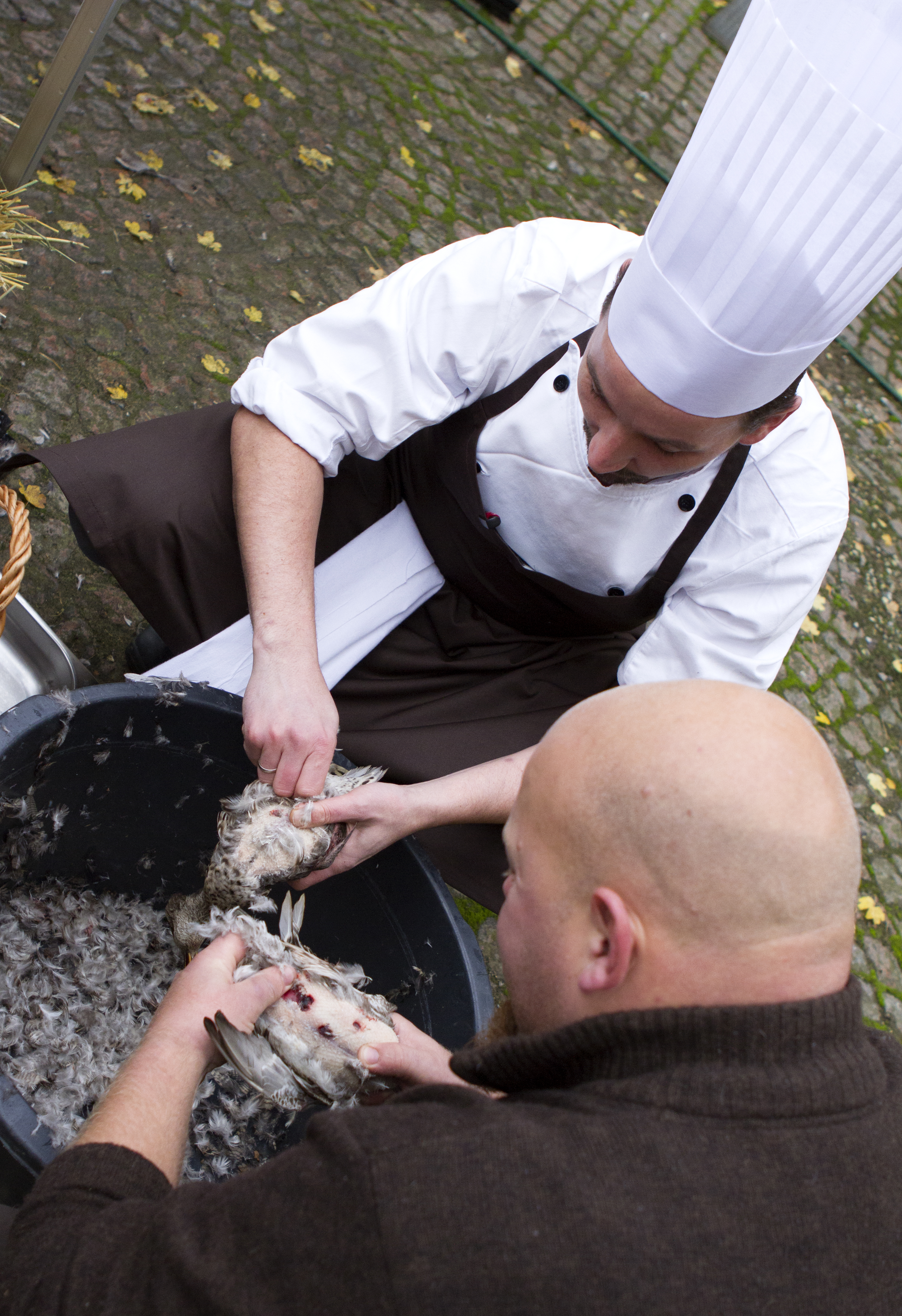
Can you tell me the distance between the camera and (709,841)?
1125mm

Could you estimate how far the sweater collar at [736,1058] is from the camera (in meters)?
1.05

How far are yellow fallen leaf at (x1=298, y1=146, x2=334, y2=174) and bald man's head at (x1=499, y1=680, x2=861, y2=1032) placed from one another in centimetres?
489

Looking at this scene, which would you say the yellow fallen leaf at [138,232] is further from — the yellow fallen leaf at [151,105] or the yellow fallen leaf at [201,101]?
the yellow fallen leaf at [201,101]

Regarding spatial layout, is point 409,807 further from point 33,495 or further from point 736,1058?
point 33,495

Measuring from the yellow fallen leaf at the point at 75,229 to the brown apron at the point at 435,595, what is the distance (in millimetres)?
2142

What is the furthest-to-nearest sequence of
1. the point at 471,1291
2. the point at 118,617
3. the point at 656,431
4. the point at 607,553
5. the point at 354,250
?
the point at 354,250 → the point at 118,617 → the point at 607,553 → the point at 656,431 → the point at 471,1291

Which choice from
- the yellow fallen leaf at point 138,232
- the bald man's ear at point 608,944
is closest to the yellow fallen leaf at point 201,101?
the yellow fallen leaf at point 138,232

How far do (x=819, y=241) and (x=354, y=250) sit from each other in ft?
12.0

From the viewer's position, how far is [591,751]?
1.25 metres

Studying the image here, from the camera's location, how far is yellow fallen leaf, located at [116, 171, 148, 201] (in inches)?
171

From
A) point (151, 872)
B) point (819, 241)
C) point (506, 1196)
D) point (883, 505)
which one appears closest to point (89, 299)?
point (151, 872)

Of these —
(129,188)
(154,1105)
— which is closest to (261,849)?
(154,1105)

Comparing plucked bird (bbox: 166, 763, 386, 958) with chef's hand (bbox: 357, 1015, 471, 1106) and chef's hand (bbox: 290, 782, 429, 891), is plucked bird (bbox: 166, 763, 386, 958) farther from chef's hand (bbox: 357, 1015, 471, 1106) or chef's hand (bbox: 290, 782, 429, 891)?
chef's hand (bbox: 357, 1015, 471, 1106)

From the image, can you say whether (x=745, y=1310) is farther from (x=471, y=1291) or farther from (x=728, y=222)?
(x=728, y=222)
